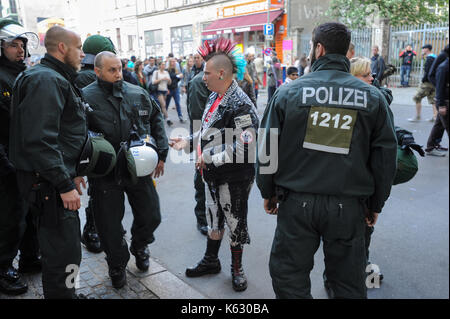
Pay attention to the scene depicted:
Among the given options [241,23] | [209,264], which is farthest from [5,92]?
[241,23]

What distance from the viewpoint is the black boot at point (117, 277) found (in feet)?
10.5

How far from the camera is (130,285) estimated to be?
10.7ft

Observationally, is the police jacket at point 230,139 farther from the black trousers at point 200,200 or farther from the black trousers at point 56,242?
the black trousers at point 200,200

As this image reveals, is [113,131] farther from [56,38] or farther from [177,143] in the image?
[56,38]

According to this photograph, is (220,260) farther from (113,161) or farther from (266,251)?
(113,161)

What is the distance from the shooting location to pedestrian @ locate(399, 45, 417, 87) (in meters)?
16.2

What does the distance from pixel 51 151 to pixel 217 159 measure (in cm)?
120

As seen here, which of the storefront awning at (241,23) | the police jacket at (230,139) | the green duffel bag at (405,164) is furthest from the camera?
the storefront awning at (241,23)

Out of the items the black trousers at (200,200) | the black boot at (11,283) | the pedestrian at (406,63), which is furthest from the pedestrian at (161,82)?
the pedestrian at (406,63)

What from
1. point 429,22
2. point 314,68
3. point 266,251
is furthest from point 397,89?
point 314,68

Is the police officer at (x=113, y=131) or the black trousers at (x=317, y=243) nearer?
the black trousers at (x=317, y=243)

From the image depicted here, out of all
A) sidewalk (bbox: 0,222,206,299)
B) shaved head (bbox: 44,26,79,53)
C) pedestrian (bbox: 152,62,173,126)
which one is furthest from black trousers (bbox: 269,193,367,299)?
pedestrian (bbox: 152,62,173,126)

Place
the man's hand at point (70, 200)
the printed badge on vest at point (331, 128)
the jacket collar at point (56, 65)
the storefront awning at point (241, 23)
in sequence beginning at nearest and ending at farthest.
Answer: the printed badge on vest at point (331, 128)
the man's hand at point (70, 200)
the jacket collar at point (56, 65)
the storefront awning at point (241, 23)

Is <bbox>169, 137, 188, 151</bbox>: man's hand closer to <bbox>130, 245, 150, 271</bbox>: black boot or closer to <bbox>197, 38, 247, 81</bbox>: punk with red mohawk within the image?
<bbox>197, 38, 247, 81</bbox>: punk with red mohawk
